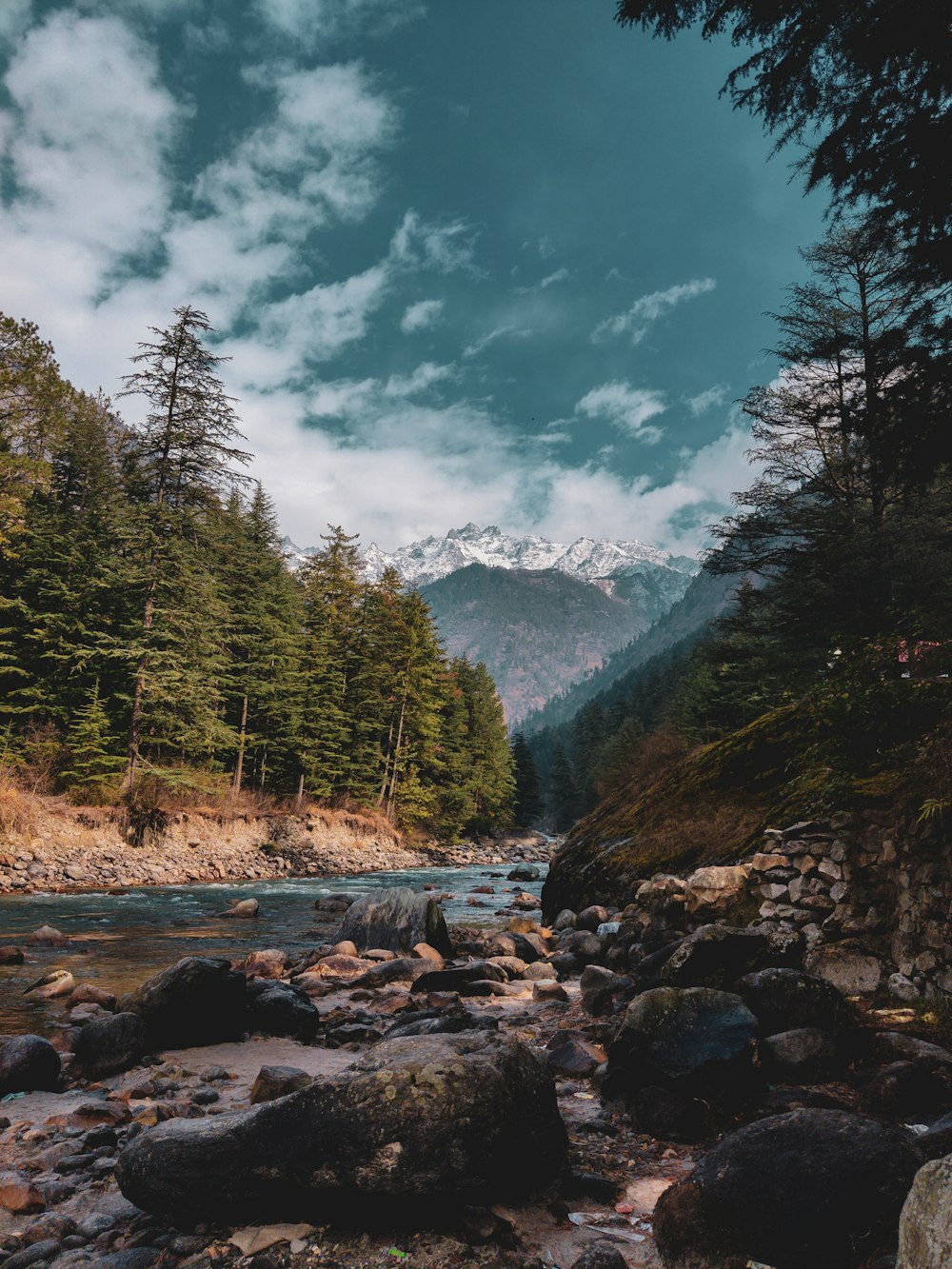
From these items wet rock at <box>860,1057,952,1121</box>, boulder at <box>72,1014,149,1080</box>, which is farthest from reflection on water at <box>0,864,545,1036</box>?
wet rock at <box>860,1057,952,1121</box>

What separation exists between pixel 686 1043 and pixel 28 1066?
16.5 feet

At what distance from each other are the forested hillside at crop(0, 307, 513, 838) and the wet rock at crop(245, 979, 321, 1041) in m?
17.8

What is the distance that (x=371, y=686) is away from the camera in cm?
3653

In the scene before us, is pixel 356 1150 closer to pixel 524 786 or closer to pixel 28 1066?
pixel 28 1066

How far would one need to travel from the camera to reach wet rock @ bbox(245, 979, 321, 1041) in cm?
653

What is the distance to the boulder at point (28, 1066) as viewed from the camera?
499 centimetres

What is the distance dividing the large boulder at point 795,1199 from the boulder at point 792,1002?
5.42ft

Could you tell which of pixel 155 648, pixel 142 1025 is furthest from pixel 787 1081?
pixel 155 648

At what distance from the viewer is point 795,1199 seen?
102 inches

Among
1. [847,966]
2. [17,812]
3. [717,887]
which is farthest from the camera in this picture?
[17,812]

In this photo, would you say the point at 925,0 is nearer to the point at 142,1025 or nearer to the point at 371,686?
the point at 142,1025

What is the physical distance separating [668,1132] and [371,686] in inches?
1316

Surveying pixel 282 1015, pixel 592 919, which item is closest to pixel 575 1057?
pixel 282 1015

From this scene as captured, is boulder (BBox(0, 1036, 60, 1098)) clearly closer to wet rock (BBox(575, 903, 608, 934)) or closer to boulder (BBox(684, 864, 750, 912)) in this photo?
boulder (BBox(684, 864, 750, 912))
